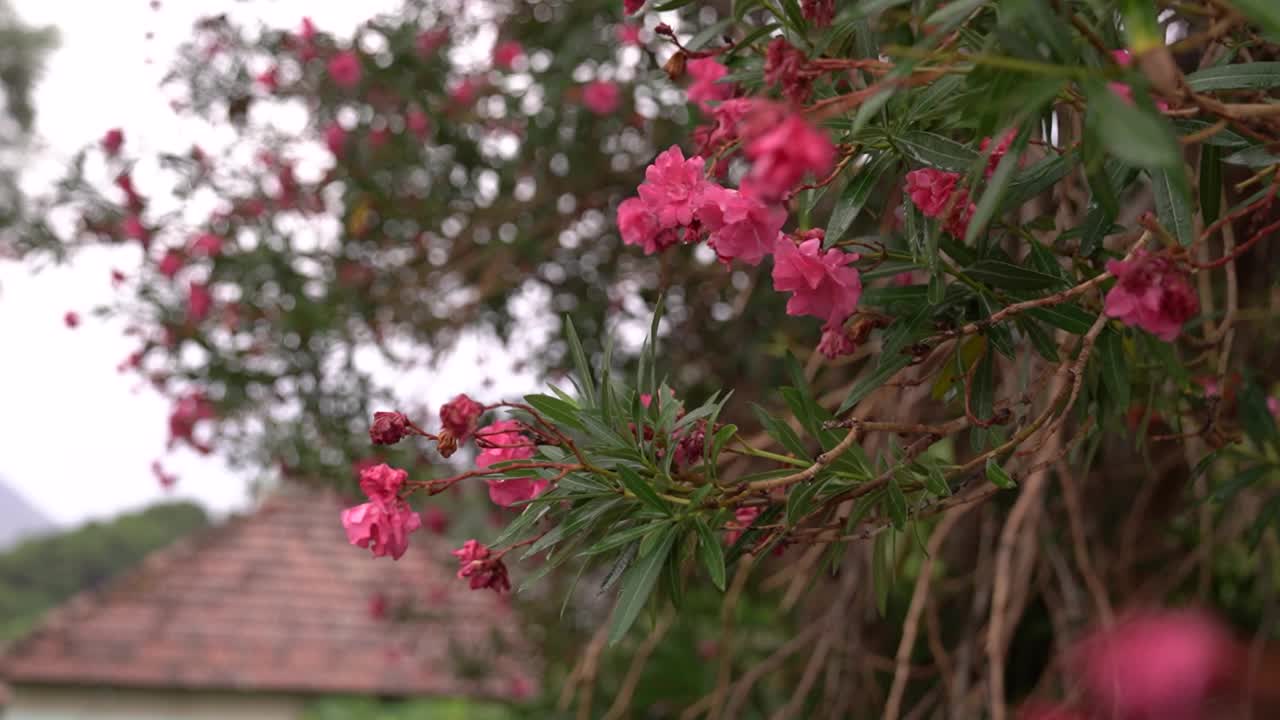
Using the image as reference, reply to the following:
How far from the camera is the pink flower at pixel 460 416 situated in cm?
108

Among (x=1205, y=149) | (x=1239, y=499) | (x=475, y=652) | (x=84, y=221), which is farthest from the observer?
(x=475, y=652)

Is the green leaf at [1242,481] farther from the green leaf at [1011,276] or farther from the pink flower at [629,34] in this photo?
the pink flower at [629,34]

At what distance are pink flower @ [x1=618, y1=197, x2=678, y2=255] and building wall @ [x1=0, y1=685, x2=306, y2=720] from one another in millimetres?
7395

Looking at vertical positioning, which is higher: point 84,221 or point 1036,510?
point 84,221

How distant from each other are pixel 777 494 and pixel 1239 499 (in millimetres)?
1912

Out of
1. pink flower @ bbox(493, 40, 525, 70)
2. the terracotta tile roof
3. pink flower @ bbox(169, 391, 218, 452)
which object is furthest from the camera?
the terracotta tile roof

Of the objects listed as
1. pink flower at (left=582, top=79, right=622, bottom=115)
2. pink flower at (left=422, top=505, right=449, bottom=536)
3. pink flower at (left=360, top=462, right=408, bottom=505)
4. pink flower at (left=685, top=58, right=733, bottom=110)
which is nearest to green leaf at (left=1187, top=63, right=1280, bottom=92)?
pink flower at (left=685, top=58, right=733, bottom=110)

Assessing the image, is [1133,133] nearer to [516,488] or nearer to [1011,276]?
[1011,276]

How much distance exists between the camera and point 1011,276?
1157mm

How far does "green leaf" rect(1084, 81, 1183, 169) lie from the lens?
65 centimetres

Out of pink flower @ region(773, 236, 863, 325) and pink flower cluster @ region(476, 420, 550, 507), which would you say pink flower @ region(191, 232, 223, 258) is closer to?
pink flower cluster @ region(476, 420, 550, 507)

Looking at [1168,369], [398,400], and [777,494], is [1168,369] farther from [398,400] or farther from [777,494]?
[398,400]

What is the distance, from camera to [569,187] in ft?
10.3

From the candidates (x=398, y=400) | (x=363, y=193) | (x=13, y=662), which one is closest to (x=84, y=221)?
(x=363, y=193)
